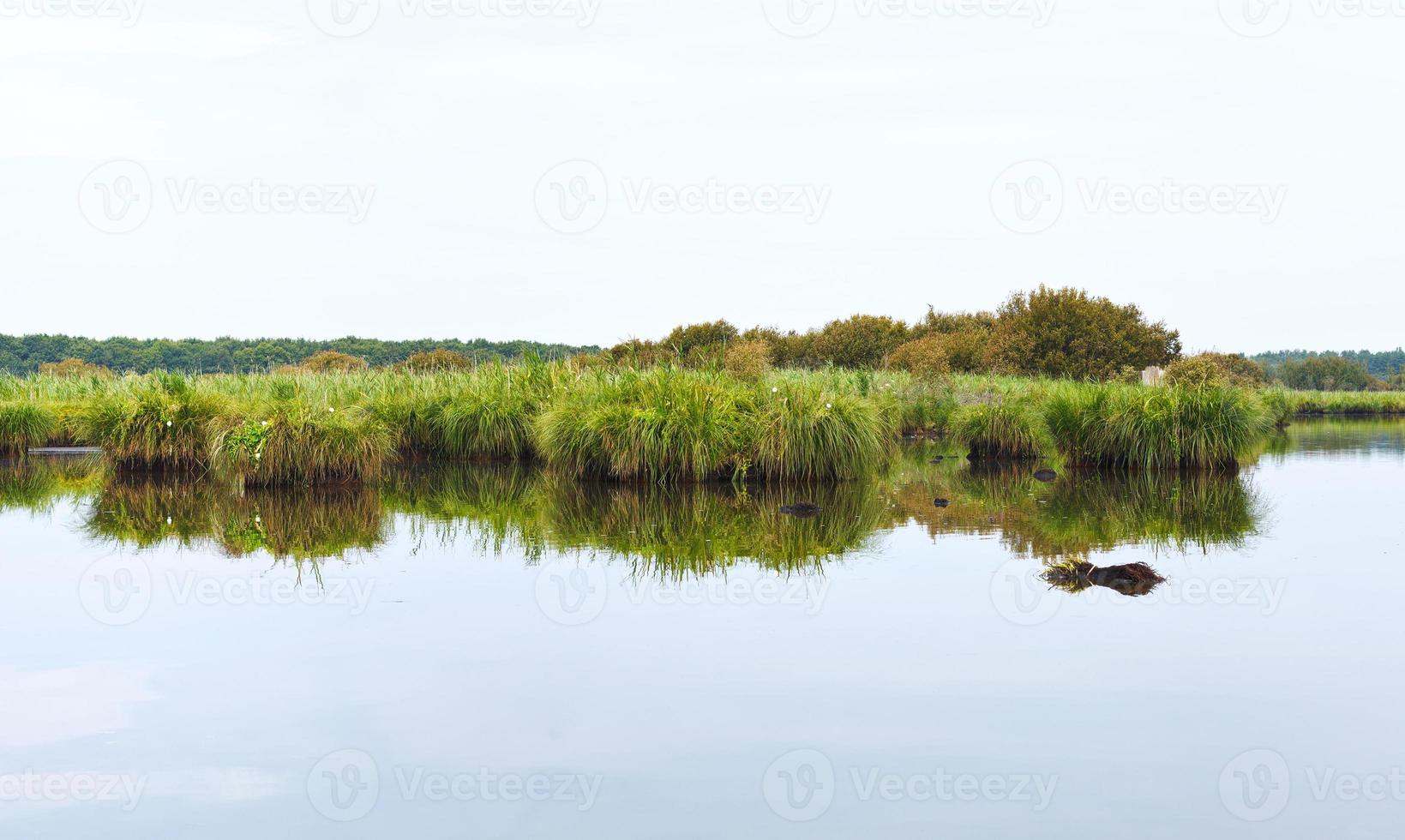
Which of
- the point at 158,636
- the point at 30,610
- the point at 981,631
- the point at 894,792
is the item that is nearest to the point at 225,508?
the point at 30,610

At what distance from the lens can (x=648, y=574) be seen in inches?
339

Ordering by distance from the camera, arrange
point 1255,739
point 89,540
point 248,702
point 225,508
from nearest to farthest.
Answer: point 1255,739 → point 248,702 → point 89,540 → point 225,508

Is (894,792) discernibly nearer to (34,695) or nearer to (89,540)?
(34,695)

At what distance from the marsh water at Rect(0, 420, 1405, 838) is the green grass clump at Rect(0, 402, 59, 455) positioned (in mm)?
12941

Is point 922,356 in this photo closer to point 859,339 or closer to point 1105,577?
point 859,339

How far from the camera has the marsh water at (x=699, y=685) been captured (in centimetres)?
431

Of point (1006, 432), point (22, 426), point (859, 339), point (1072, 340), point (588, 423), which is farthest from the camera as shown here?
point (859, 339)

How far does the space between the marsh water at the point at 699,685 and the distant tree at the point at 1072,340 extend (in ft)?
122

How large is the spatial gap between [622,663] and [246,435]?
10368 mm

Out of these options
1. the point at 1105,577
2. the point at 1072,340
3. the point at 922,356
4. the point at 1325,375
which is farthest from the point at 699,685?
the point at 1325,375

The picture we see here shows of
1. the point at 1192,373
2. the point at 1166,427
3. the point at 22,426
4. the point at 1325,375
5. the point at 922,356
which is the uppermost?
the point at 922,356

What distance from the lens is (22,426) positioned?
22625 mm

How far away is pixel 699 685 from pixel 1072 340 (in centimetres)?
4520

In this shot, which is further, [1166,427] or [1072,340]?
[1072,340]
